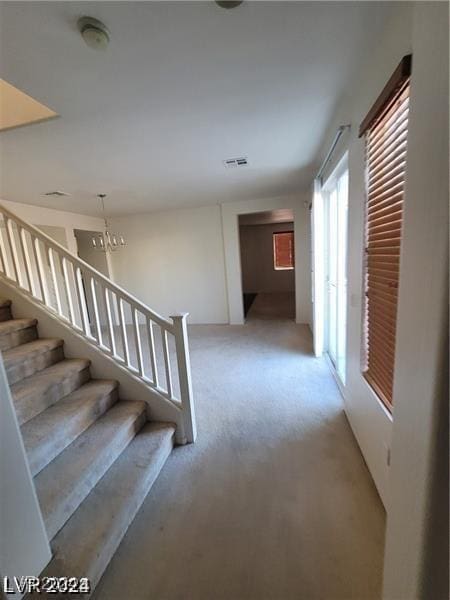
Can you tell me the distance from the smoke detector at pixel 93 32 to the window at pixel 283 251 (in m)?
7.97

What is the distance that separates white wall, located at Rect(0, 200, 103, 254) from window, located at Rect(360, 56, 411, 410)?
4.37 m

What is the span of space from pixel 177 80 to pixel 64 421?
2231mm

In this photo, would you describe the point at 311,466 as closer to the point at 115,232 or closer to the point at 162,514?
the point at 162,514

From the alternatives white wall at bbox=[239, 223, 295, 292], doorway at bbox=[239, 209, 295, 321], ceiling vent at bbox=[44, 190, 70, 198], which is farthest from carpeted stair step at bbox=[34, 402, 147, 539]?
white wall at bbox=[239, 223, 295, 292]

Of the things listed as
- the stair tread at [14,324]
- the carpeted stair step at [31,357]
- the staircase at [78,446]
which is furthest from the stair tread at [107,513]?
the stair tread at [14,324]

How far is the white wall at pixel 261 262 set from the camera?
8.75 meters

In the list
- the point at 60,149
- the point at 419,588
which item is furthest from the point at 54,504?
the point at 60,149

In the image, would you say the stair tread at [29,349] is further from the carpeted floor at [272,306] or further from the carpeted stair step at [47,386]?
the carpeted floor at [272,306]

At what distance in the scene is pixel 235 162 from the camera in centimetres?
291

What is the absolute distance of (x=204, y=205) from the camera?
17.2 feet

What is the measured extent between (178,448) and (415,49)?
251 cm

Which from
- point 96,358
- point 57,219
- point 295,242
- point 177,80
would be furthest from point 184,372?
point 57,219

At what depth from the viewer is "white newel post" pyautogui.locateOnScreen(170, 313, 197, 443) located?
1.95m

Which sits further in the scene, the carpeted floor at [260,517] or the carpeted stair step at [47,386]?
the carpeted stair step at [47,386]
